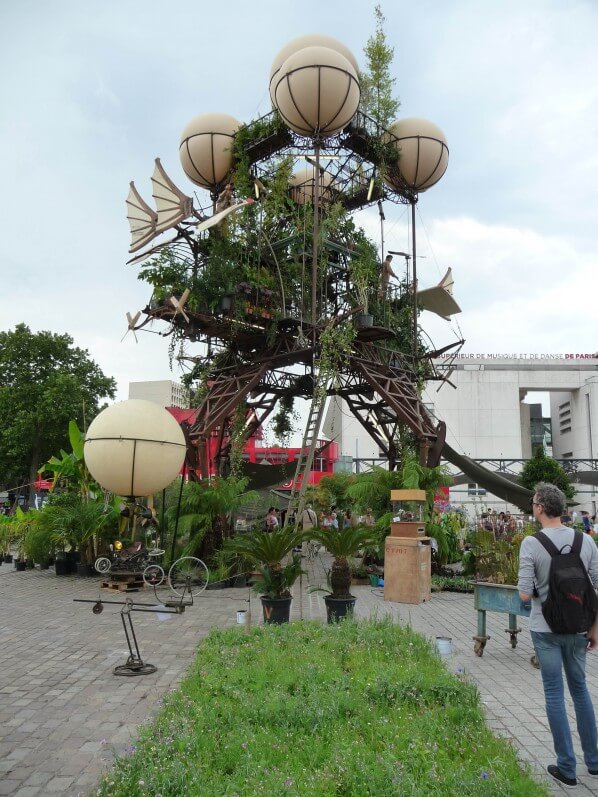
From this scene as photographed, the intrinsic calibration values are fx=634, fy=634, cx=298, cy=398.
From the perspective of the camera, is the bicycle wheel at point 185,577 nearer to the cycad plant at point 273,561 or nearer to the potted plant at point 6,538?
the cycad plant at point 273,561

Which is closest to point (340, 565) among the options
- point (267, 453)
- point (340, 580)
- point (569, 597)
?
point (340, 580)

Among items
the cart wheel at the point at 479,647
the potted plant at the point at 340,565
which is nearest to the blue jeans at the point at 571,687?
the cart wheel at the point at 479,647

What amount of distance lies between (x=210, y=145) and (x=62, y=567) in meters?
12.1

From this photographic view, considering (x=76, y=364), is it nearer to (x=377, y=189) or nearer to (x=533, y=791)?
(x=377, y=189)

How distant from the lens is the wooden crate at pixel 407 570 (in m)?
12.3

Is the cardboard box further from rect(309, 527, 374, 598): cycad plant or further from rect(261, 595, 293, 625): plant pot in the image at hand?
rect(261, 595, 293, 625): plant pot

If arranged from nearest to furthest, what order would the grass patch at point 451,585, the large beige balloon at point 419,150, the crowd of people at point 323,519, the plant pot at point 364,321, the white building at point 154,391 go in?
the grass patch at point 451,585 < the plant pot at point 364,321 < the large beige balloon at point 419,150 < the crowd of people at point 323,519 < the white building at point 154,391

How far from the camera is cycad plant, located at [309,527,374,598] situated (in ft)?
32.2

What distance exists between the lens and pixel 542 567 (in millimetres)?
4586

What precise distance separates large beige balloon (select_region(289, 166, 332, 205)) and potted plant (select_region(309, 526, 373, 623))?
12.3 metres

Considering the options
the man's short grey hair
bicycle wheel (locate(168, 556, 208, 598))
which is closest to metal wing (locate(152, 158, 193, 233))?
bicycle wheel (locate(168, 556, 208, 598))

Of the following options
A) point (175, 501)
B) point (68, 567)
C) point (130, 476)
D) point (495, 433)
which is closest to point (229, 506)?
point (175, 501)

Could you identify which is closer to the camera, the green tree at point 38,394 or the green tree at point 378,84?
the green tree at point 378,84

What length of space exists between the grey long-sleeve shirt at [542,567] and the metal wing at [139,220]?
1309 centimetres
